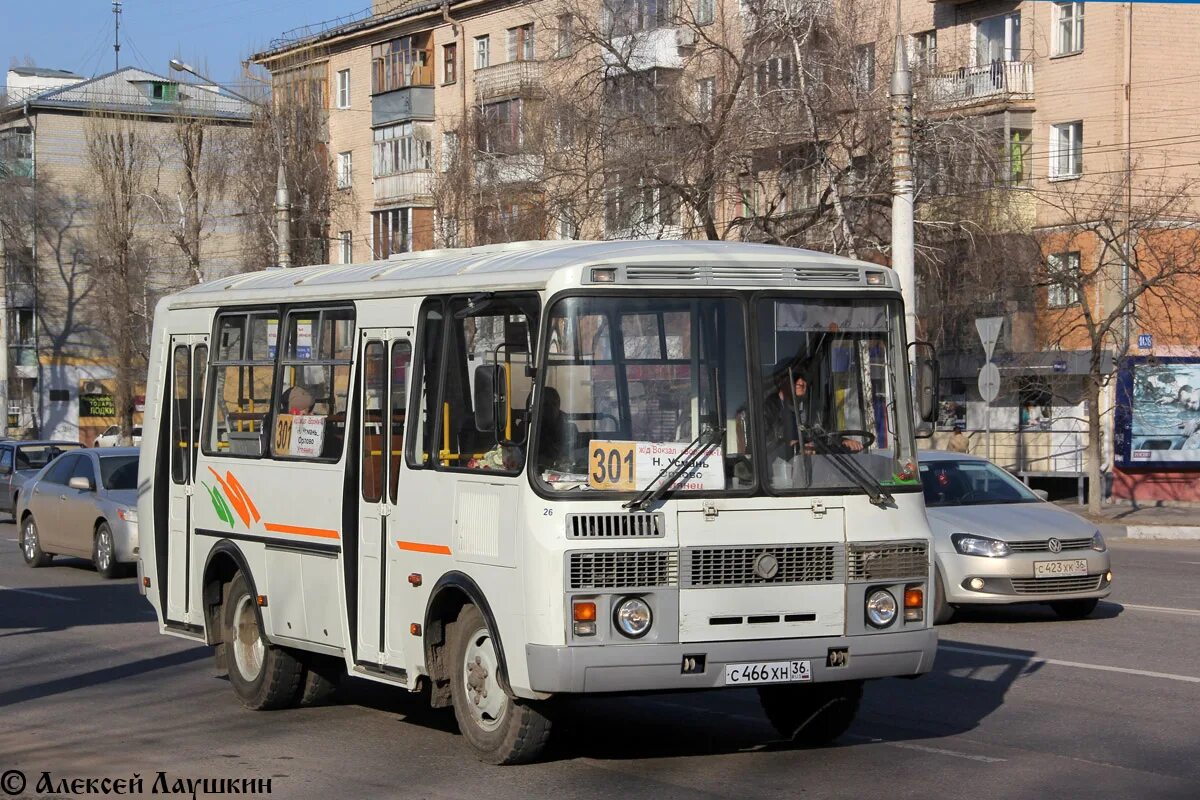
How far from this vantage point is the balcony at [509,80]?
35.4 m

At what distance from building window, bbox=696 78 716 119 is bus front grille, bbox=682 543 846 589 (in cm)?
2386

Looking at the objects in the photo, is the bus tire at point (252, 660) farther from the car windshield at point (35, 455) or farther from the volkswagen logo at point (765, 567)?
the car windshield at point (35, 455)

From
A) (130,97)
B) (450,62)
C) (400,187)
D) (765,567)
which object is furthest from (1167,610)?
(130,97)

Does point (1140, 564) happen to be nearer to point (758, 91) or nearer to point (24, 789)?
point (758, 91)

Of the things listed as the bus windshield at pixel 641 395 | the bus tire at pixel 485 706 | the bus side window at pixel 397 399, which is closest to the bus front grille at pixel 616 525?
the bus windshield at pixel 641 395

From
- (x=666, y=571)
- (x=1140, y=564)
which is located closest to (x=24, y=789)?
(x=666, y=571)

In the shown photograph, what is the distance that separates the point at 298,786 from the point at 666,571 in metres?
2.05

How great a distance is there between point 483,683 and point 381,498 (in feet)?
4.49

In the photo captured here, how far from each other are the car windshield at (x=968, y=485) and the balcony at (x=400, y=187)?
3748 centimetres

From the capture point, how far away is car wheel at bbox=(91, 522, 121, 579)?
67.3ft

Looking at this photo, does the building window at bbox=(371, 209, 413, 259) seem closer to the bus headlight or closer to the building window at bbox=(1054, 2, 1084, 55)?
the building window at bbox=(1054, 2, 1084, 55)

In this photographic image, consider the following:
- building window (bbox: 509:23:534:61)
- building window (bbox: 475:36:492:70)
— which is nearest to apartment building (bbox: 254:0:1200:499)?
building window (bbox: 509:23:534:61)

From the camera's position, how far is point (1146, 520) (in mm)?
31109

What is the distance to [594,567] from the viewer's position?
26.1 feet
